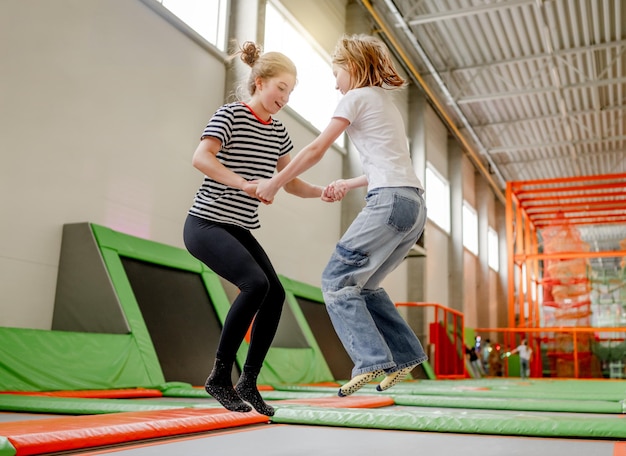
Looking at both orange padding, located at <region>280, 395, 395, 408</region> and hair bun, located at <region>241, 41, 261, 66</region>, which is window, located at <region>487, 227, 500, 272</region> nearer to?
orange padding, located at <region>280, 395, 395, 408</region>

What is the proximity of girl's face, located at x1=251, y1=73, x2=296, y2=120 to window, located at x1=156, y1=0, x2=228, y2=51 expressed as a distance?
4.60 metres

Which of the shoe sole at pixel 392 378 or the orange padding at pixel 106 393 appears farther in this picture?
the orange padding at pixel 106 393

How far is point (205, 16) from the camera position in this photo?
717 centimetres

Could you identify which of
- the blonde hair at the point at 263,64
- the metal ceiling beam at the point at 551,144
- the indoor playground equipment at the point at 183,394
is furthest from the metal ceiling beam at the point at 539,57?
the blonde hair at the point at 263,64

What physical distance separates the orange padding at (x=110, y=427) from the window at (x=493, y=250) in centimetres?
1795

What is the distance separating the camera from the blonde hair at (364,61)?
225 centimetres

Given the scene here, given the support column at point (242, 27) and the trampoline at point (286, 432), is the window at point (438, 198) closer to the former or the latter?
the support column at point (242, 27)

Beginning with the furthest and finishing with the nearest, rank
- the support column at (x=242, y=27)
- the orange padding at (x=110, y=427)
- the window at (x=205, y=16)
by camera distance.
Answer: the support column at (x=242, y=27) → the window at (x=205, y=16) → the orange padding at (x=110, y=427)

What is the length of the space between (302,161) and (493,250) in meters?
19.5

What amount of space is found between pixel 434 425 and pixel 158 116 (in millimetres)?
4476

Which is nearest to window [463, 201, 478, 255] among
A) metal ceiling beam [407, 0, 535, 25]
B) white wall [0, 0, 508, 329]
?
metal ceiling beam [407, 0, 535, 25]

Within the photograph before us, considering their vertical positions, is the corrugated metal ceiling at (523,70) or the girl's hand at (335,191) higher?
the corrugated metal ceiling at (523,70)

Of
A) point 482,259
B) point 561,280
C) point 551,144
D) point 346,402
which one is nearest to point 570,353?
point 561,280

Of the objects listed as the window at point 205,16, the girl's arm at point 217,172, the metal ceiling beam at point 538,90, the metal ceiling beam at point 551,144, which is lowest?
the girl's arm at point 217,172
